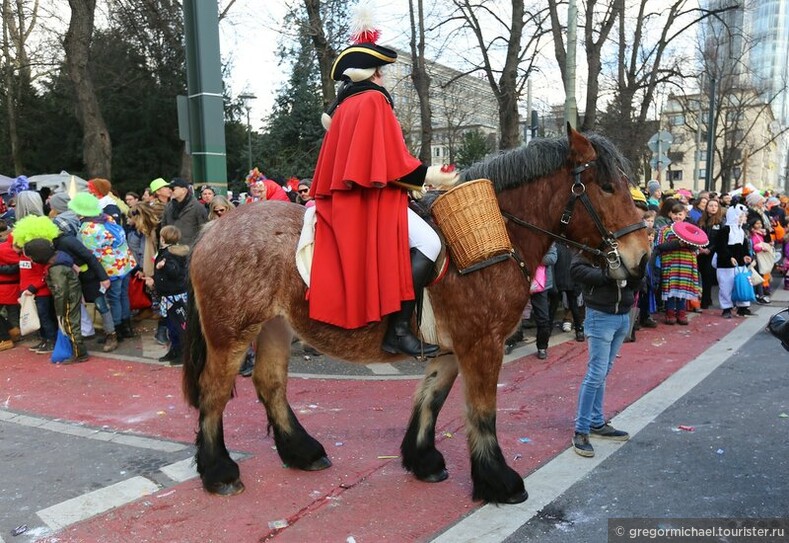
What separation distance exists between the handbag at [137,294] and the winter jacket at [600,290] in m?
6.92

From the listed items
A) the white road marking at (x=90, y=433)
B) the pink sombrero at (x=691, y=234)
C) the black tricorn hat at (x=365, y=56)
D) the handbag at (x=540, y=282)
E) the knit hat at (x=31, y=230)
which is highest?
the black tricorn hat at (x=365, y=56)

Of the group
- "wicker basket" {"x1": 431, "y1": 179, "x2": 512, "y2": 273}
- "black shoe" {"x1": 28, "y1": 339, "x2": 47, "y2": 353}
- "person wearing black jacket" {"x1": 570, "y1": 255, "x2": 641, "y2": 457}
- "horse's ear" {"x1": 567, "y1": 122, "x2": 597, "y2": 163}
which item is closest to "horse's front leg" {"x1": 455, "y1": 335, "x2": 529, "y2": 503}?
"wicker basket" {"x1": 431, "y1": 179, "x2": 512, "y2": 273}

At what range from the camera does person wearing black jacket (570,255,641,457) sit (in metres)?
4.54

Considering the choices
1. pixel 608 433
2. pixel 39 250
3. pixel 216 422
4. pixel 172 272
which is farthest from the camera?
pixel 39 250

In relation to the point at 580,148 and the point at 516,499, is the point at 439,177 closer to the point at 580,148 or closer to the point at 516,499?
the point at 580,148

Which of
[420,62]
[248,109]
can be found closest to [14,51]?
[248,109]

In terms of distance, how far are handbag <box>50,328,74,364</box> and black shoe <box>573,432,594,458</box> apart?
6365 mm

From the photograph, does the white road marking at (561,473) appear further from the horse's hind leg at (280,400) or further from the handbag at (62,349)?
the handbag at (62,349)

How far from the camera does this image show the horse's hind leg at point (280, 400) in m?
4.46

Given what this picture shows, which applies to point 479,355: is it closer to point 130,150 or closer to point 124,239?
point 124,239

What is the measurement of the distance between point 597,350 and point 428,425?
1491mm

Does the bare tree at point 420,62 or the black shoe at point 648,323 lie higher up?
the bare tree at point 420,62

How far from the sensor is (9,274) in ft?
27.8

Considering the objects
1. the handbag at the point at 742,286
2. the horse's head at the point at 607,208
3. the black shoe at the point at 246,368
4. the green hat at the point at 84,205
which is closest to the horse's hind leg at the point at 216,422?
the horse's head at the point at 607,208
